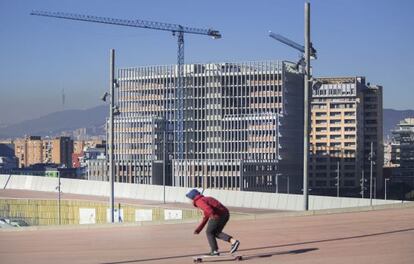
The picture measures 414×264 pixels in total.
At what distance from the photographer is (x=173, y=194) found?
2386 inches

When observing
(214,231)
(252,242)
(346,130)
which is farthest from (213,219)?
(346,130)

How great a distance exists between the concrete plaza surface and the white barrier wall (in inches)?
1116

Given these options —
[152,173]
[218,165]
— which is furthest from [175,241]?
[152,173]

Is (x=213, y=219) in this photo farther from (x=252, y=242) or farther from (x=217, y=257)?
(x=252, y=242)

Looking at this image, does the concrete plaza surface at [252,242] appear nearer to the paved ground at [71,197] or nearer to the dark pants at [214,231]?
the dark pants at [214,231]

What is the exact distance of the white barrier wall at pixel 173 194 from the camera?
4656cm

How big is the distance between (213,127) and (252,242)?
4649 inches

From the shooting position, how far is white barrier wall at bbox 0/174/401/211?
46.6m

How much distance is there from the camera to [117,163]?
13088cm

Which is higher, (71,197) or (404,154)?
(404,154)

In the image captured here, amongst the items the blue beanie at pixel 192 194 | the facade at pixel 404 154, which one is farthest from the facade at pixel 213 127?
the blue beanie at pixel 192 194

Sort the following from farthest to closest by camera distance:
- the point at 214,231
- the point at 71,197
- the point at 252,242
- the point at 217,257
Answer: the point at 71,197, the point at 252,242, the point at 214,231, the point at 217,257

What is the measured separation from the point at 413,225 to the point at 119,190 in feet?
167

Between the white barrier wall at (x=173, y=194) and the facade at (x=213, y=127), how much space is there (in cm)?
5003
